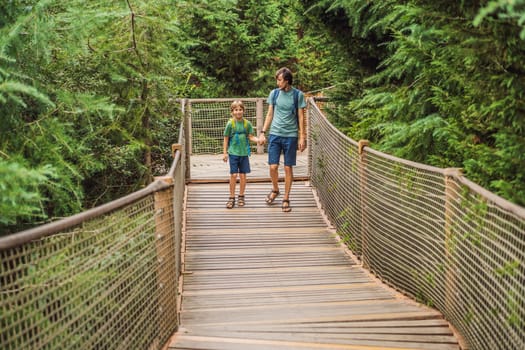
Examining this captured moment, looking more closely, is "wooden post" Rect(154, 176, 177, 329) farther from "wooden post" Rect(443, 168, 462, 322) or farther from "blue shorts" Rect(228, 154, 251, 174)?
"blue shorts" Rect(228, 154, 251, 174)

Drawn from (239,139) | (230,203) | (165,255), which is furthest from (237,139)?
(165,255)

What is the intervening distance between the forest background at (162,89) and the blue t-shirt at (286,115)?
90cm

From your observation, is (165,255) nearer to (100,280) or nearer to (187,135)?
(100,280)

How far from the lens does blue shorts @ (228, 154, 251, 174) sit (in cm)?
803

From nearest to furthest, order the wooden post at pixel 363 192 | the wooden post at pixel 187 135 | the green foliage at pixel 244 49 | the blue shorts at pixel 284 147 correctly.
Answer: the wooden post at pixel 363 192
the blue shorts at pixel 284 147
the wooden post at pixel 187 135
the green foliage at pixel 244 49

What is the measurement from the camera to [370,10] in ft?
24.7

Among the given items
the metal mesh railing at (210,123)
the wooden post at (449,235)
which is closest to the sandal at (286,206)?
the wooden post at (449,235)

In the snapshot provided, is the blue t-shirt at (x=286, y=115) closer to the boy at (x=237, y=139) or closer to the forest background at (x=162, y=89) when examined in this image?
the boy at (x=237, y=139)

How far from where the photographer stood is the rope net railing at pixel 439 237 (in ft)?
11.2

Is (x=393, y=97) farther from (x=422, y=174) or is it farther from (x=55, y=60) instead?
(x=55, y=60)

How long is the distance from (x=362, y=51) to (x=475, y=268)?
5776mm

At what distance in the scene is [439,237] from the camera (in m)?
4.68

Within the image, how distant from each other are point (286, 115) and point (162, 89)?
1.49 meters

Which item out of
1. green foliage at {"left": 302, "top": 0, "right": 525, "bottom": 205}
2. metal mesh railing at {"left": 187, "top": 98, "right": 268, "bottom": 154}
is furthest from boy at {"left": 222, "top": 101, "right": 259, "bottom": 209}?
metal mesh railing at {"left": 187, "top": 98, "right": 268, "bottom": 154}
